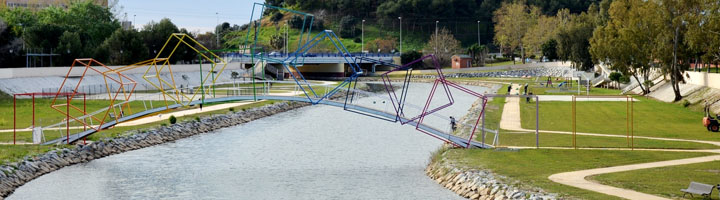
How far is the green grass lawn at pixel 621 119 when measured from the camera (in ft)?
162

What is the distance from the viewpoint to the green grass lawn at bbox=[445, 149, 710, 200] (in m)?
33.5

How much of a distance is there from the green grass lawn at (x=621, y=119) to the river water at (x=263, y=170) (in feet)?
26.9

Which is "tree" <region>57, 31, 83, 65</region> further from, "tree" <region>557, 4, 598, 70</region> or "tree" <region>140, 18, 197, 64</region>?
"tree" <region>557, 4, 598, 70</region>

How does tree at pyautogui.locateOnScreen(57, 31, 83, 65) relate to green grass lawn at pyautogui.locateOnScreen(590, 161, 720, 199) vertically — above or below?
above

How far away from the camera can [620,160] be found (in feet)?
121

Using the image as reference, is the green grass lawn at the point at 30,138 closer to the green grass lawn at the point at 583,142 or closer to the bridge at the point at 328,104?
the bridge at the point at 328,104

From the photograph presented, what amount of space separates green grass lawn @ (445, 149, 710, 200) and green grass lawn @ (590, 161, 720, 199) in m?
0.90

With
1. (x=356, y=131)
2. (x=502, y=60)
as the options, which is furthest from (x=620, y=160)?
(x=502, y=60)

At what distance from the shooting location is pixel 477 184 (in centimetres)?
3381

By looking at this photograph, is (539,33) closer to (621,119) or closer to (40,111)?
(621,119)

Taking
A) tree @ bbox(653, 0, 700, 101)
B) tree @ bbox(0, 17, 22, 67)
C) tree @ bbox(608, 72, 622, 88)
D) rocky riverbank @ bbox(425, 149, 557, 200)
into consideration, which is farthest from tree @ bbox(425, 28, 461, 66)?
rocky riverbank @ bbox(425, 149, 557, 200)

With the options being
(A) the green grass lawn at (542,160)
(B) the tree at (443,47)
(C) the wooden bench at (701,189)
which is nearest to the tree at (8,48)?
(A) the green grass lawn at (542,160)

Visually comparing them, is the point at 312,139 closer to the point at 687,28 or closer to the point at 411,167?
the point at 411,167

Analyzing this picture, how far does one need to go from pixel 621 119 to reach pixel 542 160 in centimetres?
2232
